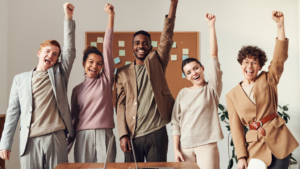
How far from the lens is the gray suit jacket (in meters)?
1.84

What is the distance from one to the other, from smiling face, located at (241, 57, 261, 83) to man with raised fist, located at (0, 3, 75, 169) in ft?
4.47

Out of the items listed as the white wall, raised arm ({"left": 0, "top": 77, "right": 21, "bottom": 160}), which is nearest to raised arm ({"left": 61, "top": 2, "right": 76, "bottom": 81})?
raised arm ({"left": 0, "top": 77, "right": 21, "bottom": 160})

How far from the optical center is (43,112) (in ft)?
6.00

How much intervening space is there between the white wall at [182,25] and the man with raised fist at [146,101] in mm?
1436

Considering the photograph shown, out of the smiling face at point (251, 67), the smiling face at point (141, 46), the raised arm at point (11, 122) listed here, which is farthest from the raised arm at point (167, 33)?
the raised arm at point (11, 122)

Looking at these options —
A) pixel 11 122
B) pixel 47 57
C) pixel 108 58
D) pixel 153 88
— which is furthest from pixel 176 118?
pixel 11 122

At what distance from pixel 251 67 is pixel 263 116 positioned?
0.36 meters

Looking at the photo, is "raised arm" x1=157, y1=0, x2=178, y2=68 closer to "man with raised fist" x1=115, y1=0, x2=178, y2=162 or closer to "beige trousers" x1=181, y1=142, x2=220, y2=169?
"man with raised fist" x1=115, y1=0, x2=178, y2=162

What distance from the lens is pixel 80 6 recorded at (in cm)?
347

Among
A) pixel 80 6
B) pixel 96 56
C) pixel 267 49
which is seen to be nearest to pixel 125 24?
pixel 80 6

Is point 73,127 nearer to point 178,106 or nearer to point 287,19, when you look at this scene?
point 178,106

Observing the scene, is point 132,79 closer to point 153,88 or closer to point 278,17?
point 153,88

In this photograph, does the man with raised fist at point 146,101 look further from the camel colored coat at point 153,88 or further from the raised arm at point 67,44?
the raised arm at point 67,44

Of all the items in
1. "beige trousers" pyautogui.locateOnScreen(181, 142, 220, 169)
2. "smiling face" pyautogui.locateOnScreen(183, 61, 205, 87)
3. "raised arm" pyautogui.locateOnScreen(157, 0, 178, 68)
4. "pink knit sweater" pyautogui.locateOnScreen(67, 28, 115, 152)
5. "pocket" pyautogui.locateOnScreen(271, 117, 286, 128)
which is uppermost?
"raised arm" pyautogui.locateOnScreen(157, 0, 178, 68)
